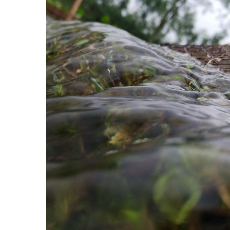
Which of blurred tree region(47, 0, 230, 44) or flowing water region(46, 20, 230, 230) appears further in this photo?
blurred tree region(47, 0, 230, 44)

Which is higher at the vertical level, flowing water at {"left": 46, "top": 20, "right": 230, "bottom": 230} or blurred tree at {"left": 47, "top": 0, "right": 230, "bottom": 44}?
blurred tree at {"left": 47, "top": 0, "right": 230, "bottom": 44}

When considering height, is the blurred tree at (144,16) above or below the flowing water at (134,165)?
above

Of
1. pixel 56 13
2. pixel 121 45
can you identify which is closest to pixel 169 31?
pixel 56 13

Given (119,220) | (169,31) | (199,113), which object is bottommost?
(119,220)

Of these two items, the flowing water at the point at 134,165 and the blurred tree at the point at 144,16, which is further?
the blurred tree at the point at 144,16

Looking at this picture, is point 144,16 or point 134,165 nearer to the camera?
point 134,165
